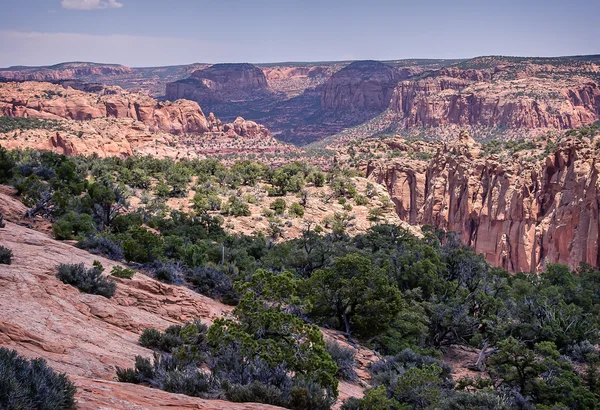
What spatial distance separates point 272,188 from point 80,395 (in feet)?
115

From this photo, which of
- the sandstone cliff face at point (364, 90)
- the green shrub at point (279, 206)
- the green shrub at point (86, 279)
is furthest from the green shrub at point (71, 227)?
the sandstone cliff face at point (364, 90)

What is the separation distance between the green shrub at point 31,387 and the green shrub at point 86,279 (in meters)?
5.80

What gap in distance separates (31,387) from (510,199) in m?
50.7

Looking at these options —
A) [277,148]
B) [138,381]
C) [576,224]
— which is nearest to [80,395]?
[138,381]

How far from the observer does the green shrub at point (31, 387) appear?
5.68 metres

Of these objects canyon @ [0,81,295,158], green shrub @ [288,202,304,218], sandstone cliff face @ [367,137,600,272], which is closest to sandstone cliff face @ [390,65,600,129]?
canyon @ [0,81,295,158]

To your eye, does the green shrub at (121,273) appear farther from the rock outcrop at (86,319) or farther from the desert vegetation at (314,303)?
the rock outcrop at (86,319)

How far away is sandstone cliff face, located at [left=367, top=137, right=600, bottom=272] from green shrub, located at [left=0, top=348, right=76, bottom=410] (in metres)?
44.6

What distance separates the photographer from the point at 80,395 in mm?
6602

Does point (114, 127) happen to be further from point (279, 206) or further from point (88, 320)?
point (88, 320)

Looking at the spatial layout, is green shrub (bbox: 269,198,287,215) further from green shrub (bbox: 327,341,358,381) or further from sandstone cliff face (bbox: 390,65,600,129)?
sandstone cliff face (bbox: 390,65,600,129)

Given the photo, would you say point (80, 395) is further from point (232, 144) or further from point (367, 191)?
point (232, 144)

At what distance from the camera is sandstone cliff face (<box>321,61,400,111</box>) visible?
7288 inches

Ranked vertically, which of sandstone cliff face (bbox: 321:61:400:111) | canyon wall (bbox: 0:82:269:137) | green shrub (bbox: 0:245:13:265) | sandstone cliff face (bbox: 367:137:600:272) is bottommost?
sandstone cliff face (bbox: 367:137:600:272)
